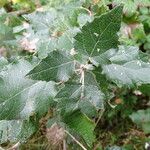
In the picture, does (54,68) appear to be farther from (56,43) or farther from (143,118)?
(143,118)

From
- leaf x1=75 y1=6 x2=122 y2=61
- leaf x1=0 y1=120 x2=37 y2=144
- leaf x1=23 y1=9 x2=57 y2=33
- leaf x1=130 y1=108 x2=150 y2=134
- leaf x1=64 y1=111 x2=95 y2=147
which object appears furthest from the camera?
leaf x1=130 y1=108 x2=150 y2=134

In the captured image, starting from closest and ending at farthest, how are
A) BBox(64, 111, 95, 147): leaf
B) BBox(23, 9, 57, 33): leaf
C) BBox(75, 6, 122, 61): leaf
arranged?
BBox(75, 6, 122, 61): leaf < BBox(64, 111, 95, 147): leaf < BBox(23, 9, 57, 33): leaf

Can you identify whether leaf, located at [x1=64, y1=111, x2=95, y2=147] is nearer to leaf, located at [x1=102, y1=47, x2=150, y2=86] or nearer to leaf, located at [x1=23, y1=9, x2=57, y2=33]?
leaf, located at [x1=102, y1=47, x2=150, y2=86]

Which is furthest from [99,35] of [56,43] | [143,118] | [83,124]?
[143,118]

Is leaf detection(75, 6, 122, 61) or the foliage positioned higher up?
leaf detection(75, 6, 122, 61)

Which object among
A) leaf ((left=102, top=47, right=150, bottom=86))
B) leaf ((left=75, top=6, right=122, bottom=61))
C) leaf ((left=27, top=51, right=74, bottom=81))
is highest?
leaf ((left=75, top=6, right=122, bottom=61))

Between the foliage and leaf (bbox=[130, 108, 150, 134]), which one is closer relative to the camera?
the foliage

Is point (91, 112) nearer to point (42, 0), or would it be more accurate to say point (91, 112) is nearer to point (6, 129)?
point (6, 129)

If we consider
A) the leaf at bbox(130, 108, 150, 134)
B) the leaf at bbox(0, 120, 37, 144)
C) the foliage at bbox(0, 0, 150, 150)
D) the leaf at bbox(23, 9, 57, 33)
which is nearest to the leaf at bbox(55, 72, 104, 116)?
the foliage at bbox(0, 0, 150, 150)
